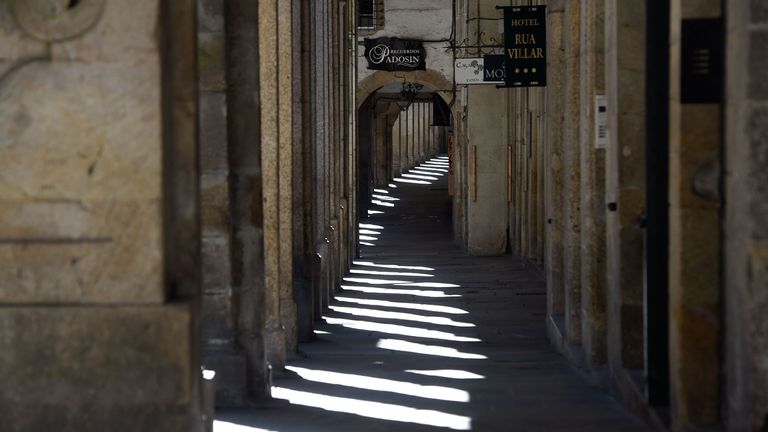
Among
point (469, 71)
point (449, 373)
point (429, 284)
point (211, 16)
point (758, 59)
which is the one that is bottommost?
point (429, 284)

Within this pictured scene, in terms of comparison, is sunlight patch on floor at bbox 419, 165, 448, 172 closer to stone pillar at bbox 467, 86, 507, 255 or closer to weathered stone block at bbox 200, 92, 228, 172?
stone pillar at bbox 467, 86, 507, 255

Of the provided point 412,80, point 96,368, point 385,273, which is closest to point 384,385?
point 96,368

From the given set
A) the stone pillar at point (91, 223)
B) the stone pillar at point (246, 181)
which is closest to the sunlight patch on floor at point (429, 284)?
the stone pillar at point (246, 181)

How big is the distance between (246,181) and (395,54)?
1793cm

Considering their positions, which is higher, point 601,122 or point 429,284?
point 601,122

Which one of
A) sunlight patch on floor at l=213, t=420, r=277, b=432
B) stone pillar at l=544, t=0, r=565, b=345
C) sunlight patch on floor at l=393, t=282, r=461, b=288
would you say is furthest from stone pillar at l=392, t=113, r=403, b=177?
sunlight patch on floor at l=213, t=420, r=277, b=432

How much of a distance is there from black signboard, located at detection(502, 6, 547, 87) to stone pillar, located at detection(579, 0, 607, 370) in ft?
16.2

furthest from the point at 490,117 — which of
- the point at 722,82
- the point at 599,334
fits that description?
the point at 722,82

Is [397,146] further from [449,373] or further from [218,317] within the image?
[218,317]

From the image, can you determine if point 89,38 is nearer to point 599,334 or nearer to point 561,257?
point 599,334

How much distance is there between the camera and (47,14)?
4.23m

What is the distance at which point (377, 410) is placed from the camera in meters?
8.57

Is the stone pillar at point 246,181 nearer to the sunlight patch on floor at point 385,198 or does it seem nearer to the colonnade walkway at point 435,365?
the colonnade walkway at point 435,365

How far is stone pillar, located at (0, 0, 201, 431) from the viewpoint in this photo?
4.25 metres
